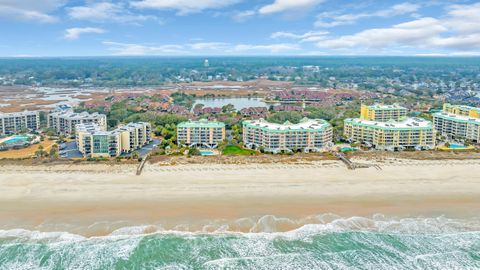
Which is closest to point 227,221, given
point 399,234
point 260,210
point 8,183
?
point 260,210

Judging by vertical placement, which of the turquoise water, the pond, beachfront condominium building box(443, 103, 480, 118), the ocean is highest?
beachfront condominium building box(443, 103, 480, 118)

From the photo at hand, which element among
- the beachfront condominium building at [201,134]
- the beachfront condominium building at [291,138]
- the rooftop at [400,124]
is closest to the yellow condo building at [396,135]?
the rooftop at [400,124]

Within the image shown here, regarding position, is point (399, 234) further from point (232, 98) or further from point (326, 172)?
point (232, 98)

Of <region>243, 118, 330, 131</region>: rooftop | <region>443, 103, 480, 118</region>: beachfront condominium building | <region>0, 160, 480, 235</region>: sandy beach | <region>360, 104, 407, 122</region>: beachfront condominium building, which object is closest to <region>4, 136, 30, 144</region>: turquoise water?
<region>0, 160, 480, 235</region>: sandy beach

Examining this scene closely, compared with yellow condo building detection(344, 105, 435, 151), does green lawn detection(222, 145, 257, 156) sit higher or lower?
lower

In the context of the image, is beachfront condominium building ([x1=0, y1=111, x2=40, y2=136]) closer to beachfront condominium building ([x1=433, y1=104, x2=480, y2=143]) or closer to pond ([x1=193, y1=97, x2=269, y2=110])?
pond ([x1=193, y1=97, x2=269, y2=110])

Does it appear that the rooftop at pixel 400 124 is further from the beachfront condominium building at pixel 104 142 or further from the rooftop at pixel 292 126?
the beachfront condominium building at pixel 104 142

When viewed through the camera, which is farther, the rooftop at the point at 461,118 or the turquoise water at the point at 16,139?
the rooftop at the point at 461,118
